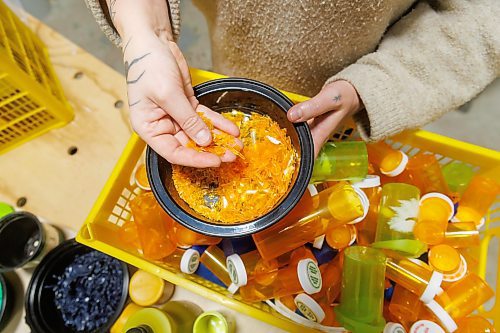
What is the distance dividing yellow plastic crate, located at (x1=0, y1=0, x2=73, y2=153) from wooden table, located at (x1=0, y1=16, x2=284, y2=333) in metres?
0.02

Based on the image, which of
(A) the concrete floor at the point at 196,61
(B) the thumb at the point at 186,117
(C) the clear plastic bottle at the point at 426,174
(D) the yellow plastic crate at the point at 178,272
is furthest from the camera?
(A) the concrete floor at the point at 196,61

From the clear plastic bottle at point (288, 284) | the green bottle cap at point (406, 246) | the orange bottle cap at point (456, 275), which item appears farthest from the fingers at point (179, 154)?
the orange bottle cap at point (456, 275)

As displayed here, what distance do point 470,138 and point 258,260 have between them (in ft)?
2.55

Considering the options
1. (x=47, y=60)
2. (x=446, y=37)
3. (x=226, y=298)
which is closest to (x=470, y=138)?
(x=446, y=37)

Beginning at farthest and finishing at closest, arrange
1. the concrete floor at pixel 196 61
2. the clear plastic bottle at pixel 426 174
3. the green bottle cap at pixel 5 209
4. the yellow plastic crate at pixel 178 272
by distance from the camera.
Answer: the concrete floor at pixel 196 61 < the green bottle cap at pixel 5 209 < the clear plastic bottle at pixel 426 174 < the yellow plastic crate at pixel 178 272

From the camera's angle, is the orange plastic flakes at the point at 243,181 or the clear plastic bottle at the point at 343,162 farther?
the clear plastic bottle at the point at 343,162

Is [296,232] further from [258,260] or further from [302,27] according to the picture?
[302,27]

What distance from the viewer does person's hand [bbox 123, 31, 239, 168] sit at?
0.58 meters

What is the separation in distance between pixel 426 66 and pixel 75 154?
757 mm

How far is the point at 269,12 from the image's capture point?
66 cm

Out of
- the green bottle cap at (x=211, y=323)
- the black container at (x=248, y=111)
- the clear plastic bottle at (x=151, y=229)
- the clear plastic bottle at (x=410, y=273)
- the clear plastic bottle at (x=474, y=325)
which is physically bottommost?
the green bottle cap at (x=211, y=323)

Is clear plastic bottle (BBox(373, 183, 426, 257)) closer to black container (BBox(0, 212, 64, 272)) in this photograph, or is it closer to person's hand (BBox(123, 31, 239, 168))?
person's hand (BBox(123, 31, 239, 168))

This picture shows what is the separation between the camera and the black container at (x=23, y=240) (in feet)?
2.66

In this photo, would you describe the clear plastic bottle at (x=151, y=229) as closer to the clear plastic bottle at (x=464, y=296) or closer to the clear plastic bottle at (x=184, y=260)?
the clear plastic bottle at (x=184, y=260)
